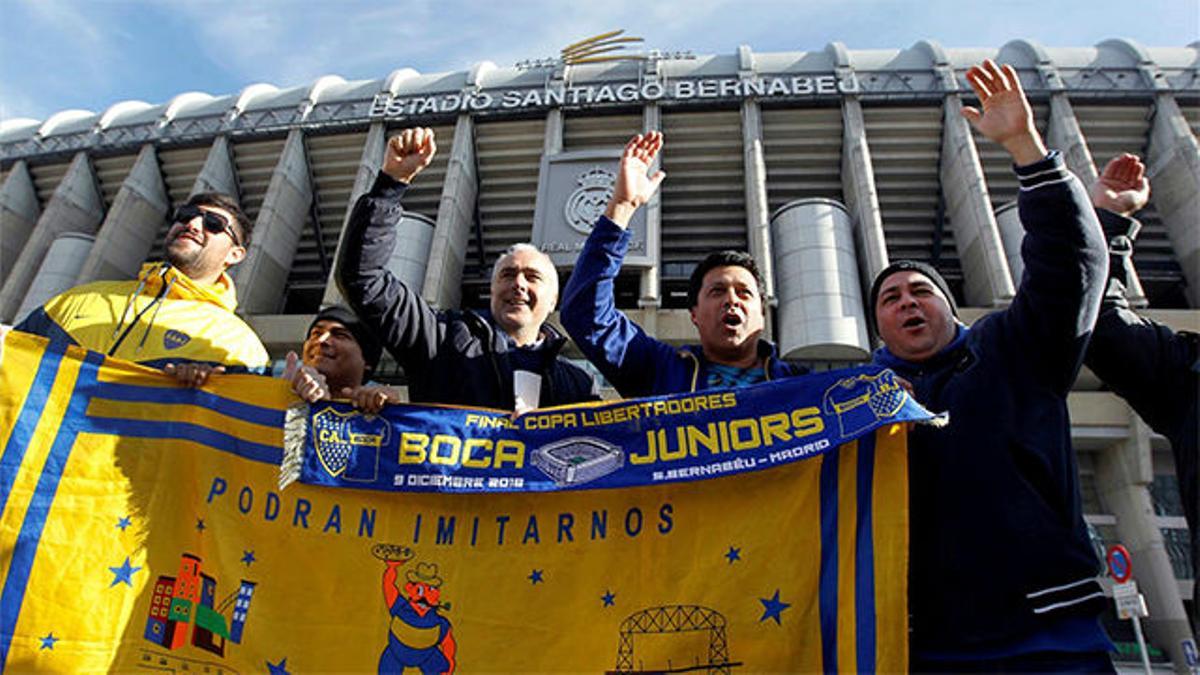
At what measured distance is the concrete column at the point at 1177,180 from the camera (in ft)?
68.8

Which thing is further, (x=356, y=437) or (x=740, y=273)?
(x=740, y=273)

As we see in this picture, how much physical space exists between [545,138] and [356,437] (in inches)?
917

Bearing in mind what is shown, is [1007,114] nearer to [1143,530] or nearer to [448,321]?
[448,321]

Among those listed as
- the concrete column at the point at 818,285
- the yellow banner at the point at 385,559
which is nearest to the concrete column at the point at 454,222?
the concrete column at the point at 818,285

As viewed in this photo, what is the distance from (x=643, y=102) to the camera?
963 inches

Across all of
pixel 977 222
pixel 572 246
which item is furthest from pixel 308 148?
pixel 977 222

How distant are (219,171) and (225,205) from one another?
26475mm

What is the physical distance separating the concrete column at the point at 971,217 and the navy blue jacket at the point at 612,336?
2010 centimetres

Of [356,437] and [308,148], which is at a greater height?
[308,148]

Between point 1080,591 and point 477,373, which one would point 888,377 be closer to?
point 1080,591

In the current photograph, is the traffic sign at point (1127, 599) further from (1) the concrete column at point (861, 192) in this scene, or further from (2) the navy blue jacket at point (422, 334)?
(1) the concrete column at point (861, 192)

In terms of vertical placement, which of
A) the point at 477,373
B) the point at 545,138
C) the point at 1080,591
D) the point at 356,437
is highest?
the point at 545,138

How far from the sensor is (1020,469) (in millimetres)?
2242

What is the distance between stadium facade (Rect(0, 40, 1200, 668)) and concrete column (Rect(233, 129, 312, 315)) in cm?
9
